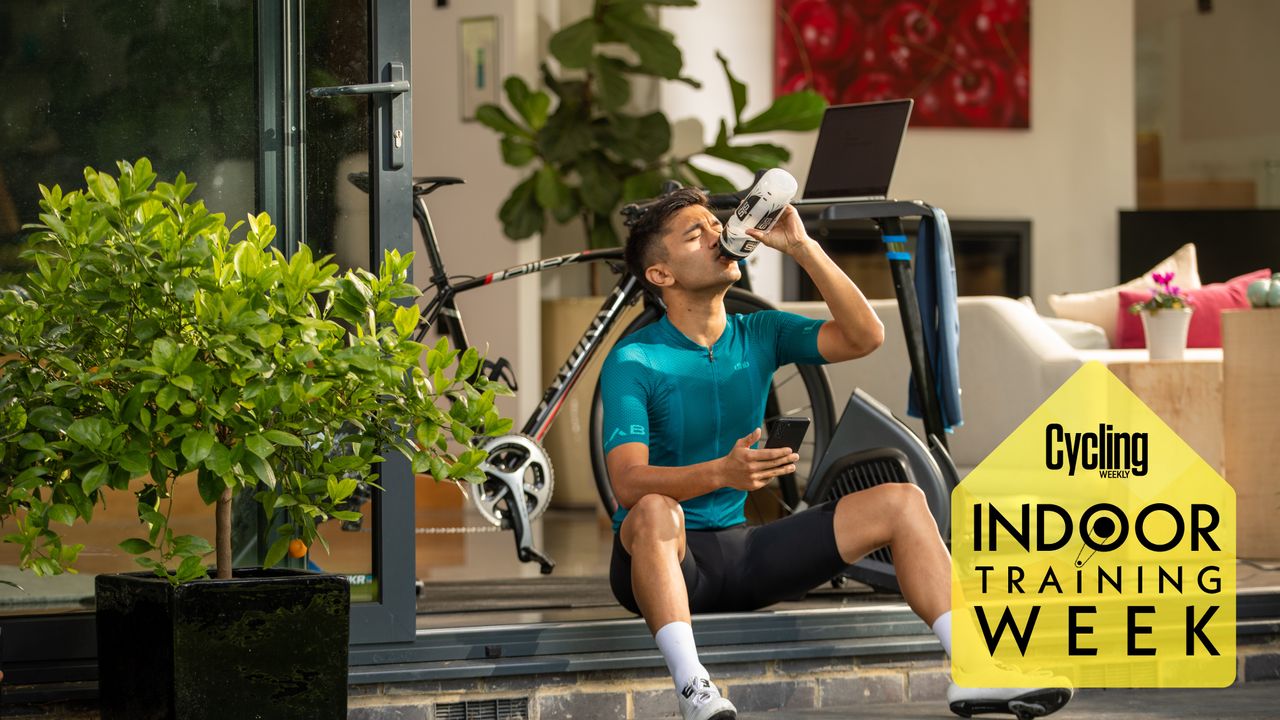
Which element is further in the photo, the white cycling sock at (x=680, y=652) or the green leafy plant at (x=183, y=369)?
the white cycling sock at (x=680, y=652)

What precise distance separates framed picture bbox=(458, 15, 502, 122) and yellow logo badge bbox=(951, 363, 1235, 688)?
2.87m

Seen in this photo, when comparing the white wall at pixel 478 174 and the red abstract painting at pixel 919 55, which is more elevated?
the red abstract painting at pixel 919 55

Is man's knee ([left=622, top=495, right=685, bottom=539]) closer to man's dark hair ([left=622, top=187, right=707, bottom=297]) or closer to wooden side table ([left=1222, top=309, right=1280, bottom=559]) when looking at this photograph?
man's dark hair ([left=622, top=187, right=707, bottom=297])

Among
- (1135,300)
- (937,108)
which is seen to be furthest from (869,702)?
(937,108)

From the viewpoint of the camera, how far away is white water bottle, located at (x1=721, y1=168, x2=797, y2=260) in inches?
91.7

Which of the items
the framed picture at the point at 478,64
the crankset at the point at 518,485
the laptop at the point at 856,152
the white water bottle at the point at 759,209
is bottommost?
the crankset at the point at 518,485

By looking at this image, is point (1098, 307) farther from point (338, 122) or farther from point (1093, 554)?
point (338, 122)

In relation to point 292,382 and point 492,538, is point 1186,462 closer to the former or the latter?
point 492,538

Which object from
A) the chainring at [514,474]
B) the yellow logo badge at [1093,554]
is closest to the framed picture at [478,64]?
the yellow logo badge at [1093,554]

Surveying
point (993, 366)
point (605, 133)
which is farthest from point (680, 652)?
point (605, 133)

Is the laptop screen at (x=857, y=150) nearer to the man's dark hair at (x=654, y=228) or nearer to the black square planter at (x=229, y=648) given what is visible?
the man's dark hair at (x=654, y=228)

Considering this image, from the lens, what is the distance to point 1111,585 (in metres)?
2.95

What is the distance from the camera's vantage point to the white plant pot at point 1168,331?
4.09 meters

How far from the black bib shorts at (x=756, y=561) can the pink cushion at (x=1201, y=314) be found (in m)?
3.06
